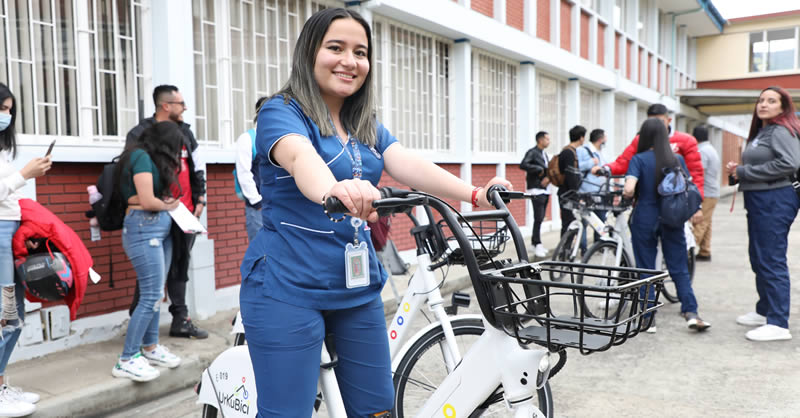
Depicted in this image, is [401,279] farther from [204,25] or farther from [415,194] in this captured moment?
[415,194]

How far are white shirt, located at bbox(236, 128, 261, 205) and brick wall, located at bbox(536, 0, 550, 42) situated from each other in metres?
9.36

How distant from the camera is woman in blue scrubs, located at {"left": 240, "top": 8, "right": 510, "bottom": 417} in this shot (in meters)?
1.82

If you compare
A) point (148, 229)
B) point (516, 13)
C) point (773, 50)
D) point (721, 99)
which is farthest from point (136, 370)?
point (773, 50)

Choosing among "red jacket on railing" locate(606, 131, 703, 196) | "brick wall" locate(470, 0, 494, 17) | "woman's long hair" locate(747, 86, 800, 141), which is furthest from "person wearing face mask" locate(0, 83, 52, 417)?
"brick wall" locate(470, 0, 494, 17)

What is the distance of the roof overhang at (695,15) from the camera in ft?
70.1

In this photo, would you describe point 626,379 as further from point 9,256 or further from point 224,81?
point 224,81

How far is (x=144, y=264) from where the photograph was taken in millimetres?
4137

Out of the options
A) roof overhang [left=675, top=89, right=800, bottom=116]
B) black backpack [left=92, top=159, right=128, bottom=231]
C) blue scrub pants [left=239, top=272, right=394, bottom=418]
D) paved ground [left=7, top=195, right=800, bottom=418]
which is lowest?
paved ground [left=7, top=195, right=800, bottom=418]

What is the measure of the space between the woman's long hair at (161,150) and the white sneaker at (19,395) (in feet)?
4.53

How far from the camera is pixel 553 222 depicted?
44.5 ft

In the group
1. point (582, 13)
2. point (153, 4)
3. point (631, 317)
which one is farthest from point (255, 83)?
point (582, 13)

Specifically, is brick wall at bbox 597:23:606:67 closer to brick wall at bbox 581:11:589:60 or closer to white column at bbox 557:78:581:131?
brick wall at bbox 581:11:589:60

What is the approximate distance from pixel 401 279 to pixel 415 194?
20.2 ft

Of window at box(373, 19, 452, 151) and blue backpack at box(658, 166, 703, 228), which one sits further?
window at box(373, 19, 452, 151)
